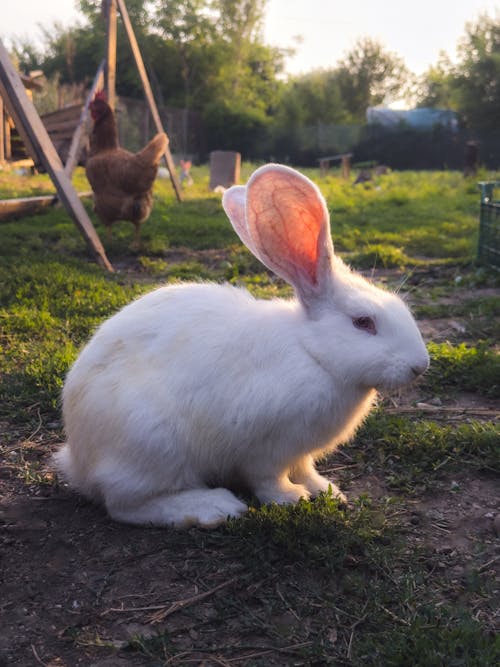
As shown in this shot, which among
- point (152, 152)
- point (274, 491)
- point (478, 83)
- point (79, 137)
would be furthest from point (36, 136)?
point (478, 83)

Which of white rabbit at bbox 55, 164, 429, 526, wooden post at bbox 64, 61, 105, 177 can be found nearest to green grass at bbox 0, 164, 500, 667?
white rabbit at bbox 55, 164, 429, 526

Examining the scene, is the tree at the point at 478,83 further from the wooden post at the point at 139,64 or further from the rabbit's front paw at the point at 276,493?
the rabbit's front paw at the point at 276,493

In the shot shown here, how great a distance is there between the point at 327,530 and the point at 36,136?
481cm

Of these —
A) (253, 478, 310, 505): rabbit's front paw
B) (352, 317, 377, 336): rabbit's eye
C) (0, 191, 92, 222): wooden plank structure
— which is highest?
(352, 317, 377, 336): rabbit's eye

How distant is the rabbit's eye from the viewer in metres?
2.22

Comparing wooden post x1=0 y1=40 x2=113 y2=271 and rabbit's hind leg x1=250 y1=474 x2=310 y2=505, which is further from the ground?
wooden post x1=0 y1=40 x2=113 y2=271

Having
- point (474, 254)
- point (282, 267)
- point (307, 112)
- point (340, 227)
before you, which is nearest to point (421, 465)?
point (282, 267)

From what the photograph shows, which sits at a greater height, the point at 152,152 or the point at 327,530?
the point at 152,152

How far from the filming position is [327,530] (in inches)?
86.0

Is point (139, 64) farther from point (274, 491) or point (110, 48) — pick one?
point (274, 491)

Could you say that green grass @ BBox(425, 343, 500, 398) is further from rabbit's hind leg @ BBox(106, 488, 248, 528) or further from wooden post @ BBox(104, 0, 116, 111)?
wooden post @ BBox(104, 0, 116, 111)

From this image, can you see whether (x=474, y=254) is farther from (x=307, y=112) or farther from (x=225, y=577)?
(x=307, y=112)

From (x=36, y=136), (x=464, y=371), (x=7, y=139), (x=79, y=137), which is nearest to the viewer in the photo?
(x=464, y=371)

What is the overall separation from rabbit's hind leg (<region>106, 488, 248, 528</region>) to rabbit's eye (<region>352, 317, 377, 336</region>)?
0.67 m
